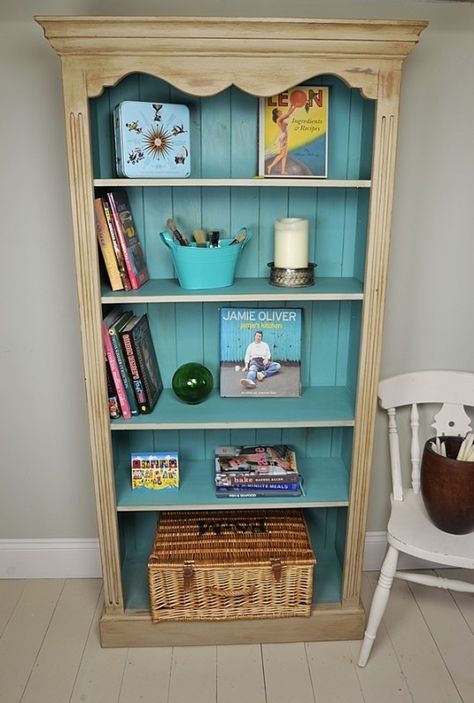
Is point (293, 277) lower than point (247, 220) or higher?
lower

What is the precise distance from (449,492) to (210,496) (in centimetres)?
71

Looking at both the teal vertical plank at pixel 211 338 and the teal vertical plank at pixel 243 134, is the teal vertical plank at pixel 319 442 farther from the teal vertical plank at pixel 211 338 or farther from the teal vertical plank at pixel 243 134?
the teal vertical plank at pixel 243 134

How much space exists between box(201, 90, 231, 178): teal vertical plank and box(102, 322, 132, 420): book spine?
57 centimetres

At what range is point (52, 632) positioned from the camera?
6.55 ft

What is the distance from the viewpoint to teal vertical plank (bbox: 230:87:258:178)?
176 cm

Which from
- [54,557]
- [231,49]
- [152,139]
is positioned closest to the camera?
[231,49]

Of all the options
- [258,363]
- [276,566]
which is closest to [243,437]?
[258,363]

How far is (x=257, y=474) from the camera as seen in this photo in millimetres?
1905

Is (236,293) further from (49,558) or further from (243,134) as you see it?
(49,558)

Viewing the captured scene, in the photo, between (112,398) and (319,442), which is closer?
(112,398)

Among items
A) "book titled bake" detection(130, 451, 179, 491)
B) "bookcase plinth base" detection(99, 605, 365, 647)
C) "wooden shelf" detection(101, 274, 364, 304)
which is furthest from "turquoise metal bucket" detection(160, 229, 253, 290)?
"bookcase plinth base" detection(99, 605, 365, 647)

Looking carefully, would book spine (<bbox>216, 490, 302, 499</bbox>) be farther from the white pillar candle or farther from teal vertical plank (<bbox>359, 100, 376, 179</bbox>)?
teal vertical plank (<bbox>359, 100, 376, 179</bbox>)

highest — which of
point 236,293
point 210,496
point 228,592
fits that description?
point 236,293

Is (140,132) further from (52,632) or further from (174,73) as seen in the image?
(52,632)
